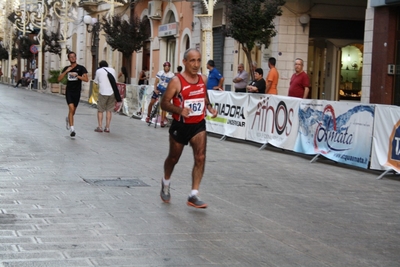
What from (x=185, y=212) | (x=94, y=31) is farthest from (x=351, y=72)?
(x=185, y=212)

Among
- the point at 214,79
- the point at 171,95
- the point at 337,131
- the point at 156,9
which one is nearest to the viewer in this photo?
the point at 171,95

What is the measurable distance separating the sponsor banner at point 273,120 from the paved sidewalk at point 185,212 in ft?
3.09

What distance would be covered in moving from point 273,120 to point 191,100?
24.9 feet

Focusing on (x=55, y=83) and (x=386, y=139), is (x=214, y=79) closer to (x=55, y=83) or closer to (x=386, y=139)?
(x=386, y=139)

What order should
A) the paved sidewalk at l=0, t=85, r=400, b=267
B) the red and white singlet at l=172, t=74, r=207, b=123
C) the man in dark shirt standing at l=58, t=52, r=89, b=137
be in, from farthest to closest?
1. the man in dark shirt standing at l=58, t=52, r=89, b=137
2. the red and white singlet at l=172, t=74, r=207, b=123
3. the paved sidewalk at l=0, t=85, r=400, b=267

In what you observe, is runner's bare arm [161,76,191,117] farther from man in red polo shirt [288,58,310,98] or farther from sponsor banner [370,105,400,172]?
man in red polo shirt [288,58,310,98]

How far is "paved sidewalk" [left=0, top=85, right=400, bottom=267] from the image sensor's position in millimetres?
6352

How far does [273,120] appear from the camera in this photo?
16.0m

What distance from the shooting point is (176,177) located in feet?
36.2

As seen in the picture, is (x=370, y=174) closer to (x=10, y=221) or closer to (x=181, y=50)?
(x=10, y=221)

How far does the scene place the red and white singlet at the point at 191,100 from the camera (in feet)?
28.2

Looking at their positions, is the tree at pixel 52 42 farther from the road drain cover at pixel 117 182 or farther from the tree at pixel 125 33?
the road drain cover at pixel 117 182

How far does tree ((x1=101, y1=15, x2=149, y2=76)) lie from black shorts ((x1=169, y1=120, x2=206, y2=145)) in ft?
90.1

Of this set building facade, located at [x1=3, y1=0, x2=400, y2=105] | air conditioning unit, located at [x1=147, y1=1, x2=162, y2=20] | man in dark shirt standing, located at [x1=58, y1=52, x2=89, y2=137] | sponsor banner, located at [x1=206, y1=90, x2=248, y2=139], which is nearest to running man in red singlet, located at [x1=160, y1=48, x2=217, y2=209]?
man in dark shirt standing, located at [x1=58, y1=52, x2=89, y2=137]
